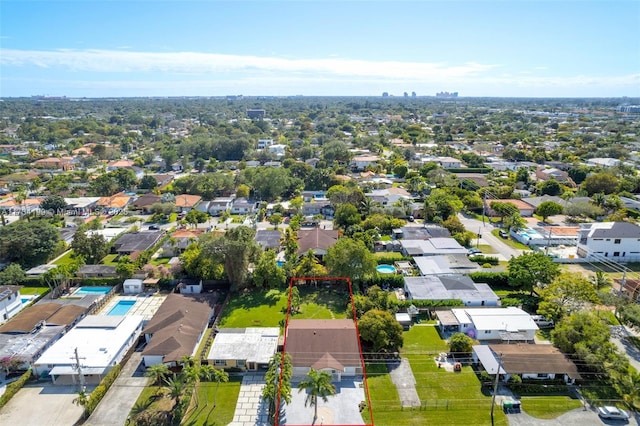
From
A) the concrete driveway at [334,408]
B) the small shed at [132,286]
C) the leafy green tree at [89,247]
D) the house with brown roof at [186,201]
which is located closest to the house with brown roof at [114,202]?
the house with brown roof at [186,201]

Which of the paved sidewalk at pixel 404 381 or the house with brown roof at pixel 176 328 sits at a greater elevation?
the house with brown roof at pixel 176 328

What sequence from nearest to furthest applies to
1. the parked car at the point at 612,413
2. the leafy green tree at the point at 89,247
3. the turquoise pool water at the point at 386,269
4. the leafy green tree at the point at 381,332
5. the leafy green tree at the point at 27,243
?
the parked car at the point at 612,413, the leafy green tree at the point at 381,332, the turquoise pool water at the point at 386,269, the leafy green tree at the point at 27,243, the leafy green tree at the point at 89,247

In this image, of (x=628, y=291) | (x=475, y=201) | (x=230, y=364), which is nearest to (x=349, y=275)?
(x=230, y=364)

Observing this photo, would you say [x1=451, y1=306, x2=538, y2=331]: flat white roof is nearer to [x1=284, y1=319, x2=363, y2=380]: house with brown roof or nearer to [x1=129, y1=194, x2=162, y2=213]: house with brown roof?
[x1=284, y1=319, x2=363, y2=380]: house with brown roof


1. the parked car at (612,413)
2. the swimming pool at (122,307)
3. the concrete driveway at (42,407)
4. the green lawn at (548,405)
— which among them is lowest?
the concrete driveway at (42,407)

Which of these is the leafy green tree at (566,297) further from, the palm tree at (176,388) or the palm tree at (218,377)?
the palm tree at (176,388)

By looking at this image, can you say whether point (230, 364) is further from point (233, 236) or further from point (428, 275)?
point (428, 275)

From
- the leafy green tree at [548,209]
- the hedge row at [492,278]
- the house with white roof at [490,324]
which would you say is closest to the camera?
the house with white roof at [490,324]
